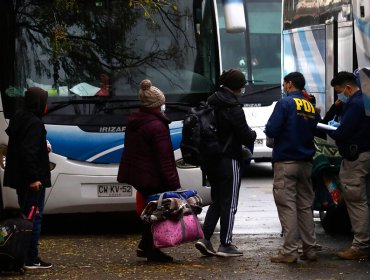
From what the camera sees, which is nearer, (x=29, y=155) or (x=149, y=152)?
(x=29, y=155)

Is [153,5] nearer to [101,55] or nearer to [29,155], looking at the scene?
[101,55]

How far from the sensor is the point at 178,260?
1042 centimetres

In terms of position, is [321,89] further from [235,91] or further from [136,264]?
[136,264]

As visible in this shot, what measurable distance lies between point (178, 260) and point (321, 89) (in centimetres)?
263

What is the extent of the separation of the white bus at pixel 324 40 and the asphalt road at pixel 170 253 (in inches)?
61.8

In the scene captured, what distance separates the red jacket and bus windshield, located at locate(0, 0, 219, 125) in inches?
83.8

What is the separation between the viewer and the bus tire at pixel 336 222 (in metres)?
12.1

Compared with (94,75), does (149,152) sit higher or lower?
lower

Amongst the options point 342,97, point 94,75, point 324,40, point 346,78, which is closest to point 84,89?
point 94,75

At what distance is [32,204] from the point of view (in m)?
9.72

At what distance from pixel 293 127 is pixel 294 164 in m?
0.35

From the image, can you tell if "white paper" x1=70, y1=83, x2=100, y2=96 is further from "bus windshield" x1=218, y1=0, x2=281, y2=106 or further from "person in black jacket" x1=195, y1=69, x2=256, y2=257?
"bus windshield" x1=218, y1=0, x2=281, y2=106

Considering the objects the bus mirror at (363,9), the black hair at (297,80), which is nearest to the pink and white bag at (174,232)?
the black hair at (297,80)

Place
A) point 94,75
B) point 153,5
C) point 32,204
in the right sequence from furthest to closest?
point 94,75 < point 153,5 < point 32,204
